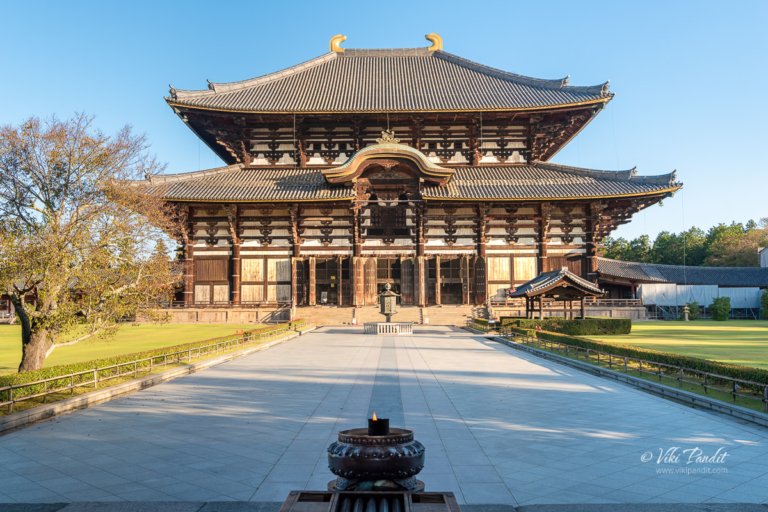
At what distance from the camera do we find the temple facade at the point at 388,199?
130 feet

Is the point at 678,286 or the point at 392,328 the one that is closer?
the point at 392,328

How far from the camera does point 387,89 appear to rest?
46.2 m

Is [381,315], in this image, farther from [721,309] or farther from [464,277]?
[721,309]

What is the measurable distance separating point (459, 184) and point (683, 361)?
27.8 metres

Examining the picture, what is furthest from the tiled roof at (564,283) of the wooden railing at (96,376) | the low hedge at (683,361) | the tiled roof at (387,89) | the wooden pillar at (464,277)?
the wooden railing at (96,376)

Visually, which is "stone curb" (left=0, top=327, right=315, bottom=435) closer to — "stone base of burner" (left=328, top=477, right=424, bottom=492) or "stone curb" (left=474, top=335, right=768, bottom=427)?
"stone base of burner" (left=328, top=477, right=424, bottom=492)

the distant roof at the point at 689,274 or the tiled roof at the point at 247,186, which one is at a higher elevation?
the tiled roof at the point at 247,186

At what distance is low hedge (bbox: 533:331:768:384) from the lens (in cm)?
1139

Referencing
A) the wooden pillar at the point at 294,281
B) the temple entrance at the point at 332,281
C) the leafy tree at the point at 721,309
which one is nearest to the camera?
the wooden pillar at the point at 294,281

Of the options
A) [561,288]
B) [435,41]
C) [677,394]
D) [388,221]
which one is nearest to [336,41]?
[435,41]

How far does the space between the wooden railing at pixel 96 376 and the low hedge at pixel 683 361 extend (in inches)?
565

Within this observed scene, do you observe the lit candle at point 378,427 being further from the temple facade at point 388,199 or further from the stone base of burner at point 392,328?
the temple facade at point 388,199

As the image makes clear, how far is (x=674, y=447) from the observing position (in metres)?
8.20

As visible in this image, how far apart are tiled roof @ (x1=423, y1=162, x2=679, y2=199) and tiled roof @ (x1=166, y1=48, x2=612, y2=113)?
5079 mm
